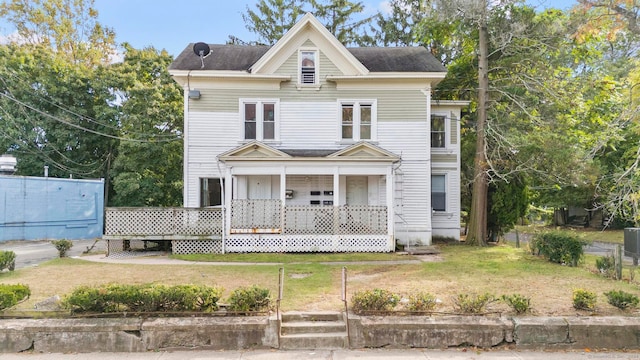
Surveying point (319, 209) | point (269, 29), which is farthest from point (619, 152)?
point (269, 29)

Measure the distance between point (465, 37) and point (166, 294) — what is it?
55.7ft

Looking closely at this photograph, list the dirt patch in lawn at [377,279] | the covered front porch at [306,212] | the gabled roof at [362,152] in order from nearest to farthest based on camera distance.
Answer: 1. the dirt patch in lawn at [377,279]
2. the covered front porch at [306,212]
3. the gabled roof at [362,152]

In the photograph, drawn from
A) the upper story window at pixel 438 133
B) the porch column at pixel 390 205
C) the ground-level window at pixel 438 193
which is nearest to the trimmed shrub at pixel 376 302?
the porch column at pixel 390 205

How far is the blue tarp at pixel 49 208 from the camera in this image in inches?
714

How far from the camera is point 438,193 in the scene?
655 inches

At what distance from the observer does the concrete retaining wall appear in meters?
5.25

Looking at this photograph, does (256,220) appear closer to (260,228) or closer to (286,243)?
(260,228)

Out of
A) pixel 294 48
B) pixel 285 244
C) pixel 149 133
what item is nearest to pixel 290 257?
pixel 285 244

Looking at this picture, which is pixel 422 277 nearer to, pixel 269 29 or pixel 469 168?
pixel 469 168

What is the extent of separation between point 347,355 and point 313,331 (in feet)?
2.23

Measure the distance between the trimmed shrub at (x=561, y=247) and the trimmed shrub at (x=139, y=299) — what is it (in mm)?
10169

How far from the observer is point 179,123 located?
23.7 meters

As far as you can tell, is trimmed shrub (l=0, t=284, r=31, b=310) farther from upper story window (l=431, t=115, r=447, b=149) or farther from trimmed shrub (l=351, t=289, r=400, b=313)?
upper story window (l=431, t=115, r=447, b=149)

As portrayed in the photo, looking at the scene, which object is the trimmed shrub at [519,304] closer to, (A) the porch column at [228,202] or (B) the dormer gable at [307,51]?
(A) the porch column at [228,202]
